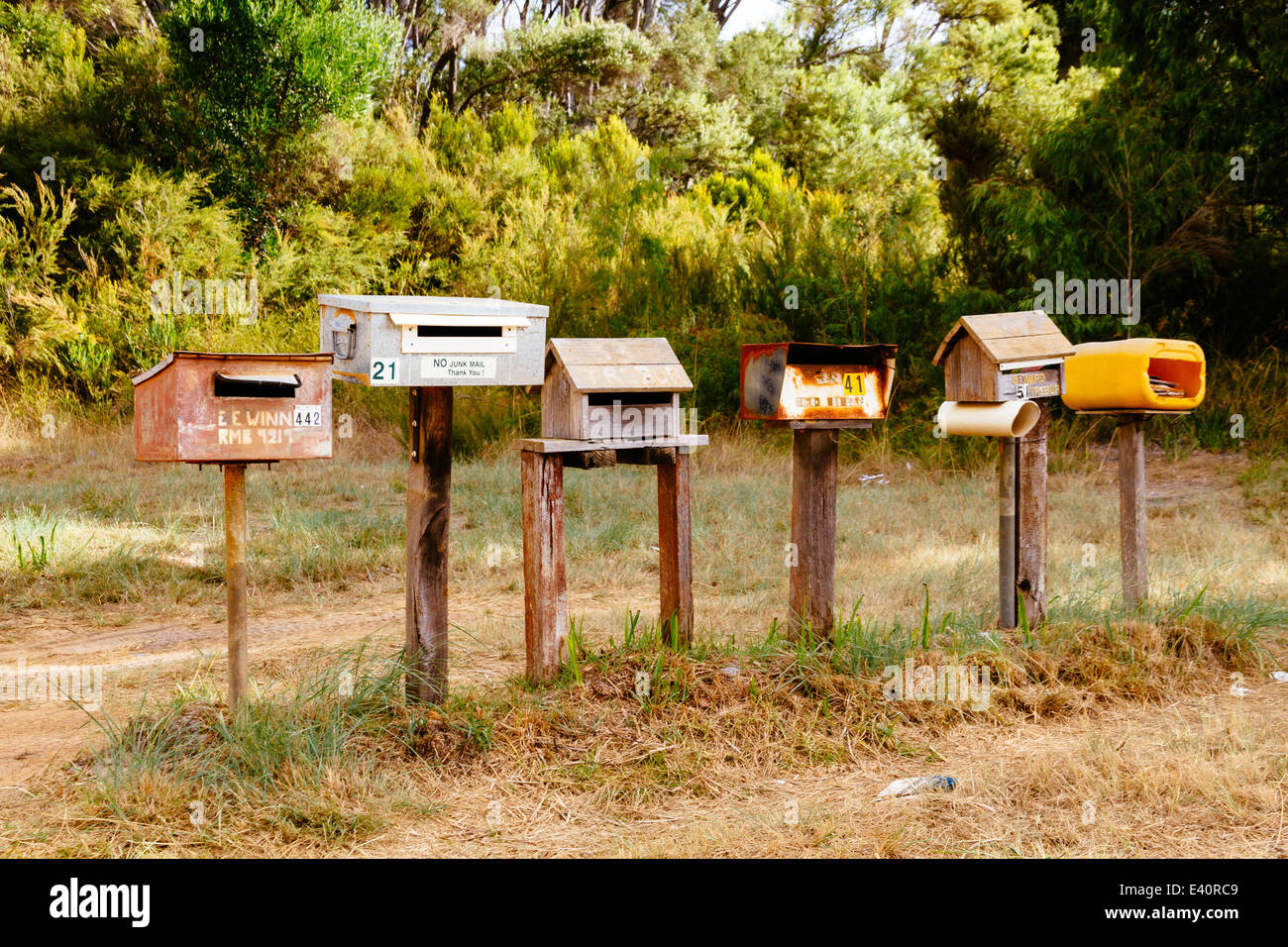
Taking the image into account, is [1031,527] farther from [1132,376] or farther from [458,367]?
[458,367]

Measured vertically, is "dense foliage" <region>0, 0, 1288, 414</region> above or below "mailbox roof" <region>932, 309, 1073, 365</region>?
above

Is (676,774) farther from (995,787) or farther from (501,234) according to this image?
Answer: (501,234)

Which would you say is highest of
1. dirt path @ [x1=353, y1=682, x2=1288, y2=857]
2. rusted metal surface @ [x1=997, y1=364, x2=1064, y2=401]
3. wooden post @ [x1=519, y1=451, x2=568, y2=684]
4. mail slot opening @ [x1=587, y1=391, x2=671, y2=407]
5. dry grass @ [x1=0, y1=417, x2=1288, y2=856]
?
rusted metal surface @ [x1=997, y1=364, x2=1064, y2=401]

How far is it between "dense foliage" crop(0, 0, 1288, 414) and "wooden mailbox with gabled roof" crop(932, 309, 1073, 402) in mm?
4445

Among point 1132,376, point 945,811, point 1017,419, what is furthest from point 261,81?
point 945,811

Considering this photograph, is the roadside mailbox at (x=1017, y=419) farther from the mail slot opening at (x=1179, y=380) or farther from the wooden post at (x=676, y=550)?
the wooden post at (x=676, y=550)

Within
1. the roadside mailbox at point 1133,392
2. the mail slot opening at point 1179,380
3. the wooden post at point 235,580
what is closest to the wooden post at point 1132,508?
the roadside mailbox at point 1133,392

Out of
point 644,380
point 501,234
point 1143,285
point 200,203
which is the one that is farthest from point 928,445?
point 200,203

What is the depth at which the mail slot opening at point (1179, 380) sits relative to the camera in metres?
4.84

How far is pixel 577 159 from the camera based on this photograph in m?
17.8

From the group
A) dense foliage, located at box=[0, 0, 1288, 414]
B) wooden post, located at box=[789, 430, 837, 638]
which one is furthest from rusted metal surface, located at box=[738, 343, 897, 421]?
dense foliage, located at box=[0, 0, 1288, 414]

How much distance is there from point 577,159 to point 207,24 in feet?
19.7

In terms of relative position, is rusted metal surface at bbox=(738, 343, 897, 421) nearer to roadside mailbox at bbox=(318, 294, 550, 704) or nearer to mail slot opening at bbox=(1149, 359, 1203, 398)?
roadside mailbox at bbox=(318, 294, 550, 704)

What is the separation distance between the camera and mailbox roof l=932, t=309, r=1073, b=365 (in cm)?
447
